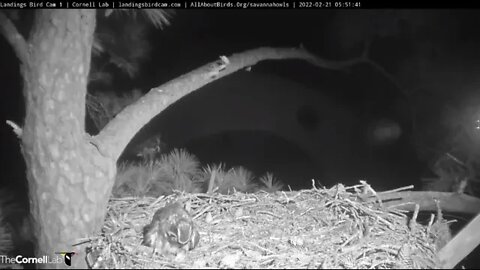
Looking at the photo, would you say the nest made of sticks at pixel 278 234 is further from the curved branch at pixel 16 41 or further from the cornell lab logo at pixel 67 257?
the curved branch at pixel 16 41

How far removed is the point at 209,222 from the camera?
213 centimetres

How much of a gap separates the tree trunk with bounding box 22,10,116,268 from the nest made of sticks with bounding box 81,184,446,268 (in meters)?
0.16

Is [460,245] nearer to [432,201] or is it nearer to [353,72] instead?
[432,201]

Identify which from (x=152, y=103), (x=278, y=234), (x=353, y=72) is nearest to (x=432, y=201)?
(x=278, y=234)

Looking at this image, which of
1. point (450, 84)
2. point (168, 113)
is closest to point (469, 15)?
point (450, 84)

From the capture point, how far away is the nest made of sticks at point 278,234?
1.75 metres

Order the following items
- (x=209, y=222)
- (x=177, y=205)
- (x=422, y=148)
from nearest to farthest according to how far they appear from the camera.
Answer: (x=177, y=205) → (x=209, y=222) → (x=422, y=148)

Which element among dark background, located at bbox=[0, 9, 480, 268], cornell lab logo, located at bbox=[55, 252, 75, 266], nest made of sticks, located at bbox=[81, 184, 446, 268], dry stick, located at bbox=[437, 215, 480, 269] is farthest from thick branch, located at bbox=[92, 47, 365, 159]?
dry stick, located at bbox=[437, 215, 480, 269]

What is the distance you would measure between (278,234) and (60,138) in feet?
3.74

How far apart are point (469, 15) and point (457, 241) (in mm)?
2444

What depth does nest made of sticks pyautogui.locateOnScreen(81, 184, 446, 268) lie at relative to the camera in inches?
68.9

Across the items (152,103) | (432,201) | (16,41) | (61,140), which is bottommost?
(432,201)

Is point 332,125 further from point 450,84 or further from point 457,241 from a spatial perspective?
point 457,241

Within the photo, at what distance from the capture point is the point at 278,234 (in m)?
2.02
